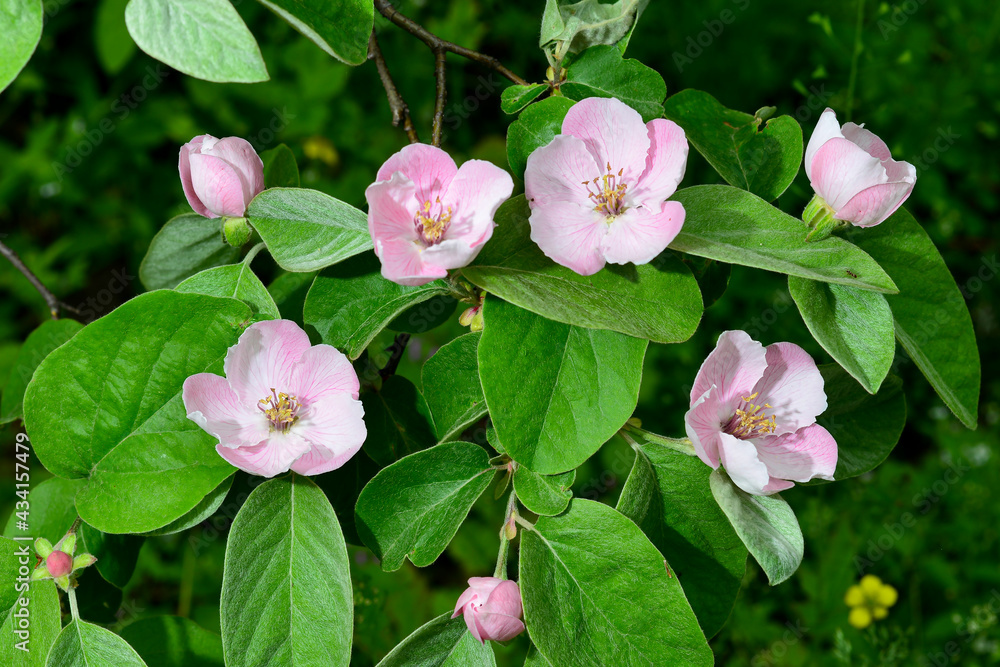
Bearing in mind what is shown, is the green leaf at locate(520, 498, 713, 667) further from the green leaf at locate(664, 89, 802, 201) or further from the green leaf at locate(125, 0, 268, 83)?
the green leaf at locate(125, 0, 268, 83)

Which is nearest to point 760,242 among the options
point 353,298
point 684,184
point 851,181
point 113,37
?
point 851,181

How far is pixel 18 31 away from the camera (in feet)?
2.45

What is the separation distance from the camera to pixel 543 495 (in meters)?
0.80

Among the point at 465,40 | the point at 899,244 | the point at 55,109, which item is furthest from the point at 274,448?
the point at 55,109

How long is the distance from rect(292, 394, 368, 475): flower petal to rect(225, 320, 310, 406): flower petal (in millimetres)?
42

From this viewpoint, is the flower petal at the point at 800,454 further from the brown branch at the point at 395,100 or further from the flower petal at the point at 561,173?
the brown branch at the point at 395,100

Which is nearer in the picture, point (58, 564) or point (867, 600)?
point (58, 564)

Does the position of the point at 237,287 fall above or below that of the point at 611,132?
below

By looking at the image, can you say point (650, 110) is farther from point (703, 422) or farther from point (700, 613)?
point (700, 613)

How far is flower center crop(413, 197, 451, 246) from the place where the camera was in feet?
2.61

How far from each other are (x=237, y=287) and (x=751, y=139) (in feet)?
1.95

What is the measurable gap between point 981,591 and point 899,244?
1690 mm

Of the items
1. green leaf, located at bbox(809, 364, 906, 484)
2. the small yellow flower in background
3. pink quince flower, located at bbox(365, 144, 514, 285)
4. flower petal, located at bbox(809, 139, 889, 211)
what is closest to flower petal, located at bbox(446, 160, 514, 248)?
pink quince flower, located at bbox(365, 144, 514, 285)

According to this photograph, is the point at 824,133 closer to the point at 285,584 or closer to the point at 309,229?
the point at 309,229
